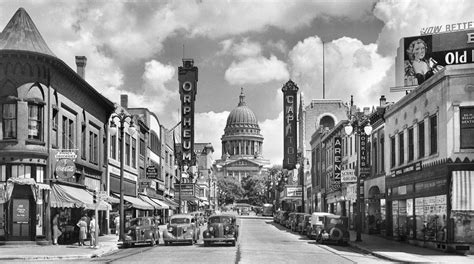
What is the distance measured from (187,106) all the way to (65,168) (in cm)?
5630

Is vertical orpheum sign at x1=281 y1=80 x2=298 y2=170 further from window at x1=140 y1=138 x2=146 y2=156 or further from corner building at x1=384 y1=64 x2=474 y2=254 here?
corner building at x1=384 y1=64 x2=474 y2=254

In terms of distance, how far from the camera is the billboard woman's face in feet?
138

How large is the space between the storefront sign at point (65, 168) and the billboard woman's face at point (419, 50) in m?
21.0

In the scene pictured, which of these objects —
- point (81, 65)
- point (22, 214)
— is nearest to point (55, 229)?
point (22, 214)

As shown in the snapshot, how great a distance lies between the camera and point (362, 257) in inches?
1238

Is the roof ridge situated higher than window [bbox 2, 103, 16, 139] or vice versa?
the roof ridge

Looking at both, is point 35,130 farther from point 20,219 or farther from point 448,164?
point 448,164

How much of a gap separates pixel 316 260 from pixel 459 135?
32.2 ft

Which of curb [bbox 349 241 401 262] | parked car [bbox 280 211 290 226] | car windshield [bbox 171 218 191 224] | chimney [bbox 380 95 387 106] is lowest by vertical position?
parked car [bbox 280 211 290 226]

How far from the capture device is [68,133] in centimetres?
4334

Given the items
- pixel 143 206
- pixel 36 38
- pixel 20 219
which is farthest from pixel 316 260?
pixel 143 206

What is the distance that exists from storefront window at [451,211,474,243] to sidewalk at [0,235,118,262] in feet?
53.7

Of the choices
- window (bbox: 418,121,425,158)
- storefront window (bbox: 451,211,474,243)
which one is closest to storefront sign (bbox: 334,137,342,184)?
window (bbox: 418,121,425,158)

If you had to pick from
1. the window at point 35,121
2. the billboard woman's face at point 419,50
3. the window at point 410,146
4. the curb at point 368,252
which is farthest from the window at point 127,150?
the window at point 410,146
